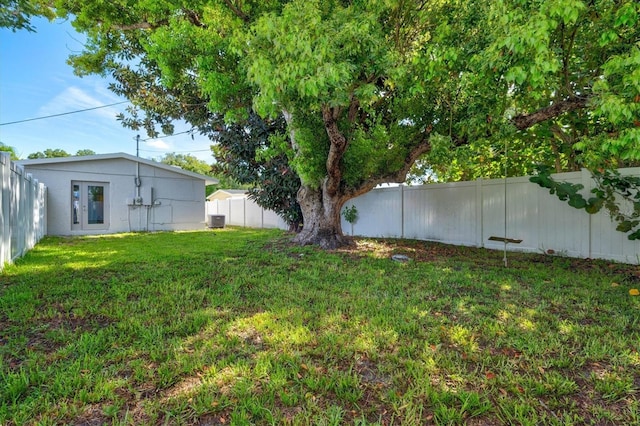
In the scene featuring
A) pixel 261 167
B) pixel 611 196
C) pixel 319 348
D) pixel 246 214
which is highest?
pixel 261 167

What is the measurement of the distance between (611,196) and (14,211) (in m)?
9.31

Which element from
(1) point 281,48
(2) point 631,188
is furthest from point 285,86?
(2) point 631,188

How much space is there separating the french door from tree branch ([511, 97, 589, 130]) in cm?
1279

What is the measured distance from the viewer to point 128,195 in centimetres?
1194

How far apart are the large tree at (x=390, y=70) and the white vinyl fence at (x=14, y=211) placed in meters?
2.95

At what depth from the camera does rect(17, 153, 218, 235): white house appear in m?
10.5

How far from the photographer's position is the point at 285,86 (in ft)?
13.6

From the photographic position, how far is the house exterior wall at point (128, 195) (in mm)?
10492

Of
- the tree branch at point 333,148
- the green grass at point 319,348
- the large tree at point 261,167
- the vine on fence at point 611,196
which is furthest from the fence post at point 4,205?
the vine on fence at point 611,196

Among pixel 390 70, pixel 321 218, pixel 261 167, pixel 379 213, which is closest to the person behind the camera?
pixel 390 70

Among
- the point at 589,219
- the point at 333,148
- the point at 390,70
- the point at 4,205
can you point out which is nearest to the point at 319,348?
the point at 390,70

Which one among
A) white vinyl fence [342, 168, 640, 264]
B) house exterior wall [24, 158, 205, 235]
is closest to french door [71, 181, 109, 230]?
house exterior wall [24, 158, 205, 235]

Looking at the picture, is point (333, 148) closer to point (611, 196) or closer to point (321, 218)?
point (321, 218)

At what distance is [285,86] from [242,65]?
3.27 ft
